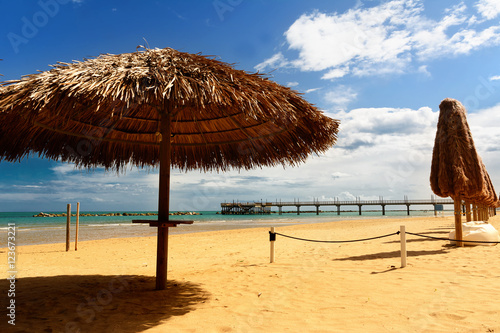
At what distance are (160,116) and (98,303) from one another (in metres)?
2.94

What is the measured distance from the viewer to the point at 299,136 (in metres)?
5.40

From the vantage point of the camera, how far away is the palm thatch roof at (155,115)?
11.7 feet

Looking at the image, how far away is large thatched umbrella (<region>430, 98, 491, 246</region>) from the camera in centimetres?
947

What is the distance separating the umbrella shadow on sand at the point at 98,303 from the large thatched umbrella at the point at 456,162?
26.7ft

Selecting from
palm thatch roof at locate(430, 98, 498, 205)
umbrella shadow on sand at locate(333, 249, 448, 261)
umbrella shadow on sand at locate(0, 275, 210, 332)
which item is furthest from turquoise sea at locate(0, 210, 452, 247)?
palm thatch roof at locate(430, 98, 498, 205)

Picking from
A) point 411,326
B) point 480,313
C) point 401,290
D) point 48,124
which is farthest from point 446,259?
point 48,124

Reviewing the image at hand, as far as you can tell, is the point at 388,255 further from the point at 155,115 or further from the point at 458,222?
the point at 155,115

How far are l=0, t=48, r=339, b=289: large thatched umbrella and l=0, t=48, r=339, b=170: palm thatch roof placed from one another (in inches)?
0.6

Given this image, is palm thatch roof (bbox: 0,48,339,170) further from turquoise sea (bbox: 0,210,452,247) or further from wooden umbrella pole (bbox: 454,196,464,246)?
wooden umbrella pole (bbox: 454,196,464,246)

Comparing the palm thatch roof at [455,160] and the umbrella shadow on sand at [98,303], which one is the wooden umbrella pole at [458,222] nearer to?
the palm thatch roof at [455,160]

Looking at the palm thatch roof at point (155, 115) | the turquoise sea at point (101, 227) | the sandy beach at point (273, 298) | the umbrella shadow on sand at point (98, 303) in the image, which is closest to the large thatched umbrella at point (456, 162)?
the sandy beach at point (273, 298)

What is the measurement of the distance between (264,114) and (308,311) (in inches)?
98.3

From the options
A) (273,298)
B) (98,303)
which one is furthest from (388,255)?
(98,303)

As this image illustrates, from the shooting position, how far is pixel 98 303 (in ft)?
14.3
